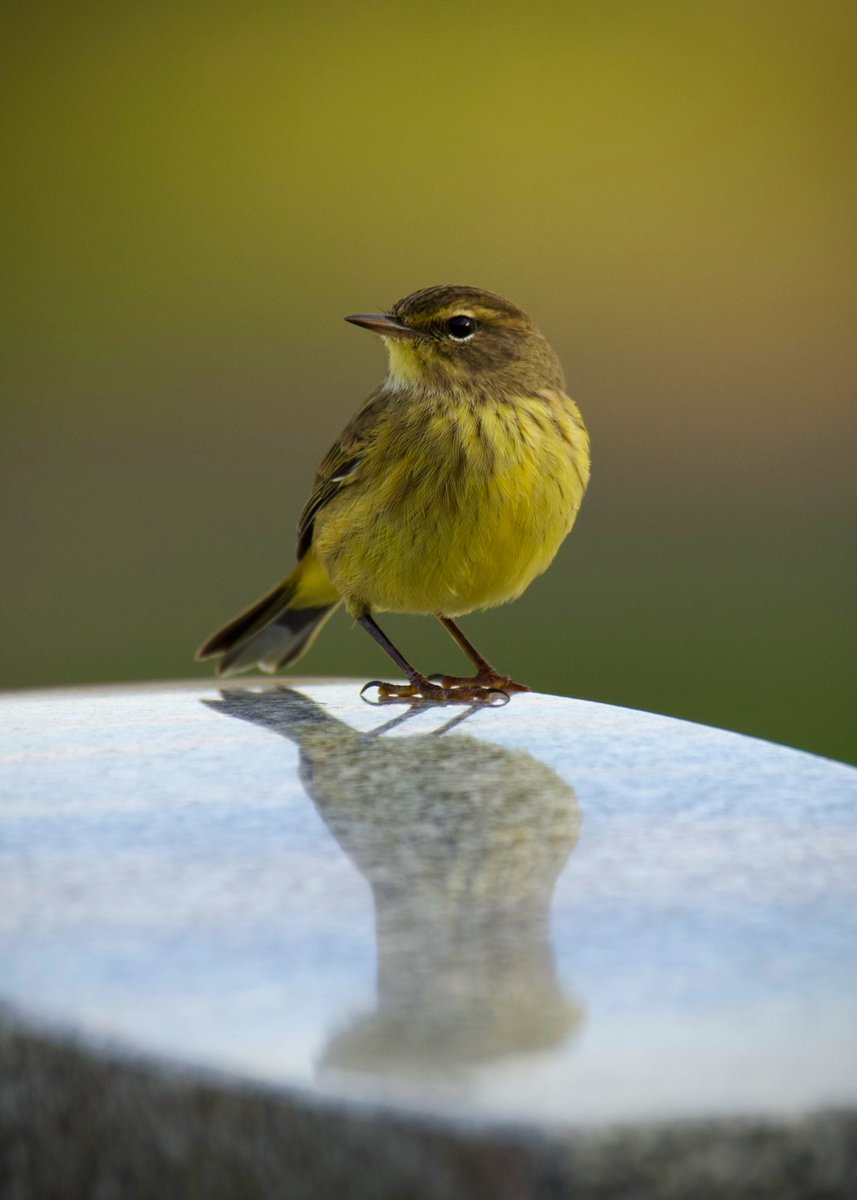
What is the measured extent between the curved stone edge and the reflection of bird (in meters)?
0.12

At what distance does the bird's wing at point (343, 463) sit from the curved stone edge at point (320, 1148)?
3.39 meters

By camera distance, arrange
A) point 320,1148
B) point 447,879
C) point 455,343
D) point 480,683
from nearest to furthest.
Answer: point 320,1148 → point 447,879 → point 480,683 → point 455,343

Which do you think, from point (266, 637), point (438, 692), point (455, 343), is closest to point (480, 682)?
point (438, 692)

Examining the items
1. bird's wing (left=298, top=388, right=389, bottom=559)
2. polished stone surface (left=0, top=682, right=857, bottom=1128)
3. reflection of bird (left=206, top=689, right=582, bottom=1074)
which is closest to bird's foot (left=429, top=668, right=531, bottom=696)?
bird's wing (left=298, top=388, right=389, bottom=559)

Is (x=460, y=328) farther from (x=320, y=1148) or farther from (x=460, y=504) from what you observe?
(x=320, y=1148)

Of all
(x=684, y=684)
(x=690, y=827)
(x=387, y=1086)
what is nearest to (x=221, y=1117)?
(x=387, y=1086)

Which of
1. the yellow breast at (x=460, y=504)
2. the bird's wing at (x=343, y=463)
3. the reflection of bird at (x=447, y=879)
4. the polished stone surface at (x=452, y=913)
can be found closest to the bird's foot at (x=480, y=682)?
the yellow breast at (x=460, y=504)


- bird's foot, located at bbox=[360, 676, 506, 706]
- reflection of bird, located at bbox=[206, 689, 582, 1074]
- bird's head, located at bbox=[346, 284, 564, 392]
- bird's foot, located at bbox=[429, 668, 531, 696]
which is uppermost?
bird's head, located at bbox=[346, 284, 564, 392]

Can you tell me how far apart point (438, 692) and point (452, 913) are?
2333 mm

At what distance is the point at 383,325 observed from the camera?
549cm

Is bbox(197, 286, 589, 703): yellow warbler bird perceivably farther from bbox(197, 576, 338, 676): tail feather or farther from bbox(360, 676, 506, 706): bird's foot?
bbox(197, 576, 338, 676): tail feather

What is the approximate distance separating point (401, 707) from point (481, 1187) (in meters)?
2.80

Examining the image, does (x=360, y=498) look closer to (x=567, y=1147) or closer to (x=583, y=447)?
(x=583, y=447)

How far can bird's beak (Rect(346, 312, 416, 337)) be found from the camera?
17.8ft
